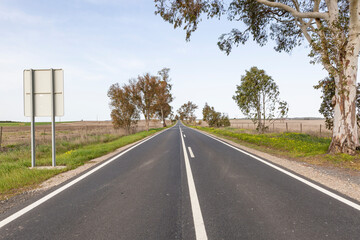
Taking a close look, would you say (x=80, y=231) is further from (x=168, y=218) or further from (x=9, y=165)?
(x=9, y=165)

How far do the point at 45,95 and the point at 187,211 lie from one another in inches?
251

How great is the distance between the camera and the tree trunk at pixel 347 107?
23.5 feet

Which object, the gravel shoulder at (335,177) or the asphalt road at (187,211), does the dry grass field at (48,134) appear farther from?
the gravel shoulder at (335,177)

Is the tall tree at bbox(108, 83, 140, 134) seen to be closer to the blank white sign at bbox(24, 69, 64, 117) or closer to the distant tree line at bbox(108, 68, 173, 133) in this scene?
the distant tree line at bbox(108, 68, 173, 133)

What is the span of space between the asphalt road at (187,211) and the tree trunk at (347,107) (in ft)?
14.1

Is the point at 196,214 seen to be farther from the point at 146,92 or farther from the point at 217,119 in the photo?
the point at 217,119

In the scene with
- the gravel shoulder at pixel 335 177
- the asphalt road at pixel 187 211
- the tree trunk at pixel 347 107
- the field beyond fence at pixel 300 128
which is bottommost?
the gravel shoulder at pixel 335 177

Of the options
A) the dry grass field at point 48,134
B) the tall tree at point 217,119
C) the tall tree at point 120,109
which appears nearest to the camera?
the dry grass field at point 48,134

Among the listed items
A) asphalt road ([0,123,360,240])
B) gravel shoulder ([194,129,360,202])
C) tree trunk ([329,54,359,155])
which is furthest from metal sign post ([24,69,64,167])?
tree trunk ([329,54,359,155])

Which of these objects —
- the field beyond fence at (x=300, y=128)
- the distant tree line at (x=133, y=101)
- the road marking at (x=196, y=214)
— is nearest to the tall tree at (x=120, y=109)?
the distant tree line at (x=133, y=101)

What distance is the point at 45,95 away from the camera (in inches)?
255

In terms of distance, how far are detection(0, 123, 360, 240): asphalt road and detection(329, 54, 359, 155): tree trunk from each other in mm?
4300

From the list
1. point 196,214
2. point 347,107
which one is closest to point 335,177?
point 347,107

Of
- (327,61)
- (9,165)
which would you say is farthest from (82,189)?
(327,61)
